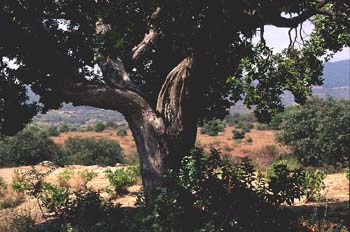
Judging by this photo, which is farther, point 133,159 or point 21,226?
point 133,159

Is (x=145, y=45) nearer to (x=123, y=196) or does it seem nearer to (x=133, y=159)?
(x=123, y=196)

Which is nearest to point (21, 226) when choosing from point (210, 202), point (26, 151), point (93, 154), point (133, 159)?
point (210, 202)

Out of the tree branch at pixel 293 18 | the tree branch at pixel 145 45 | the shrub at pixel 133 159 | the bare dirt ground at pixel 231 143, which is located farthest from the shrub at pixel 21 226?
the bare dirt ground at pixel 231 143

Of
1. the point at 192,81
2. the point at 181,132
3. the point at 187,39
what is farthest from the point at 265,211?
the point at 187,39

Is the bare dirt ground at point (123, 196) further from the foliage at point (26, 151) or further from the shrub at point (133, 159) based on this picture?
the shrub at point (133, 159)

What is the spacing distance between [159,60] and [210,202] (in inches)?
192

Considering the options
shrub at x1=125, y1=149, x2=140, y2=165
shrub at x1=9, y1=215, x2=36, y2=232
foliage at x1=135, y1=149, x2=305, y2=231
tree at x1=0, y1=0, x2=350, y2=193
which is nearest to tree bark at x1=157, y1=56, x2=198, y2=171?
tree at x1=0, y1=0, x2=350, y2=193

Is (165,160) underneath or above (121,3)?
underneath

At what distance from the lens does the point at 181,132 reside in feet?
30.7

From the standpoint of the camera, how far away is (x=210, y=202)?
320 inches

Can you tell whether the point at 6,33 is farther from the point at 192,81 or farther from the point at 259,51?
the point at 259,51

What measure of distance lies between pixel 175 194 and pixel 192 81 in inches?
95.2

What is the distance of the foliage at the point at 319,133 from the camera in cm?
2352

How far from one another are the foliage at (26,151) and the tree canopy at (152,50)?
1734 cm
